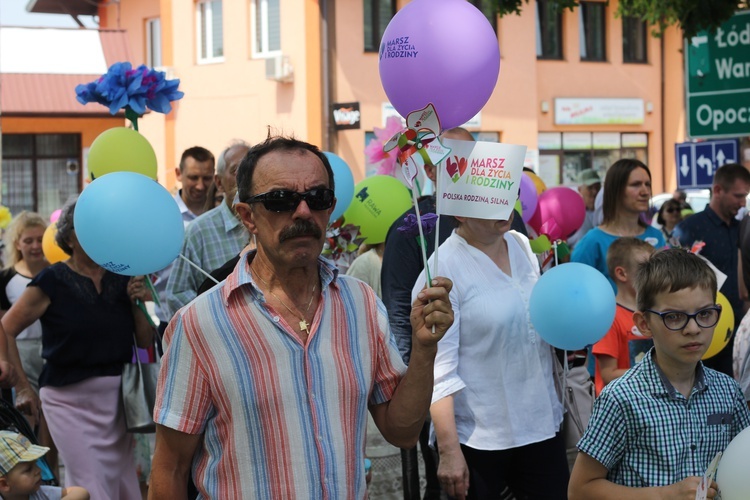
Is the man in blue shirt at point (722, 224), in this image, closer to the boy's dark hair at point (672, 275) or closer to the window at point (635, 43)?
the boy's dark hair at point (672, 275)

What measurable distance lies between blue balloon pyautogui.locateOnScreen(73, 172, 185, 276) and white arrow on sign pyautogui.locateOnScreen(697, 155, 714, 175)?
6.25 metres

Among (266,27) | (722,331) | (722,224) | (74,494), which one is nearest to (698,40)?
(722,224)

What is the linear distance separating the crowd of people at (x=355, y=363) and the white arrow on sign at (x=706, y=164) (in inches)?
94.5

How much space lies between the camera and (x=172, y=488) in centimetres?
294

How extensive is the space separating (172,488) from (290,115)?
79.4ft

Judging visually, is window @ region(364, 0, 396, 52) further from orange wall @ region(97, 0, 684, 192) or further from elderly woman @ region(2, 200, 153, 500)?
elderly woman @ region(2, 200, 153, 500)

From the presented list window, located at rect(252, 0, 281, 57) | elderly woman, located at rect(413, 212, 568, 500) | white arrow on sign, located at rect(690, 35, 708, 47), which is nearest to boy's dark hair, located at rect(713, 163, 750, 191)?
white arrow on sign, located at rect(690, 35, 708, 47)

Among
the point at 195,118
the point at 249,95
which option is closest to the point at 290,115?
the point at 249,95

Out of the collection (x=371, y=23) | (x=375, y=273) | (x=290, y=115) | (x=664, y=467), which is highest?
(x=371, y=23)

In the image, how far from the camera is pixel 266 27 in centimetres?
2744

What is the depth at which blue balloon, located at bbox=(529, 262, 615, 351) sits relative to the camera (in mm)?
4273

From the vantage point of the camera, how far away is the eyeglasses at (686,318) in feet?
10.9

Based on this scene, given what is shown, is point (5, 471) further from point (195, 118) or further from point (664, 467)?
point (195, 118)

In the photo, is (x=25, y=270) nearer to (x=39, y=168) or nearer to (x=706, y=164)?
(x=706, y=164)
